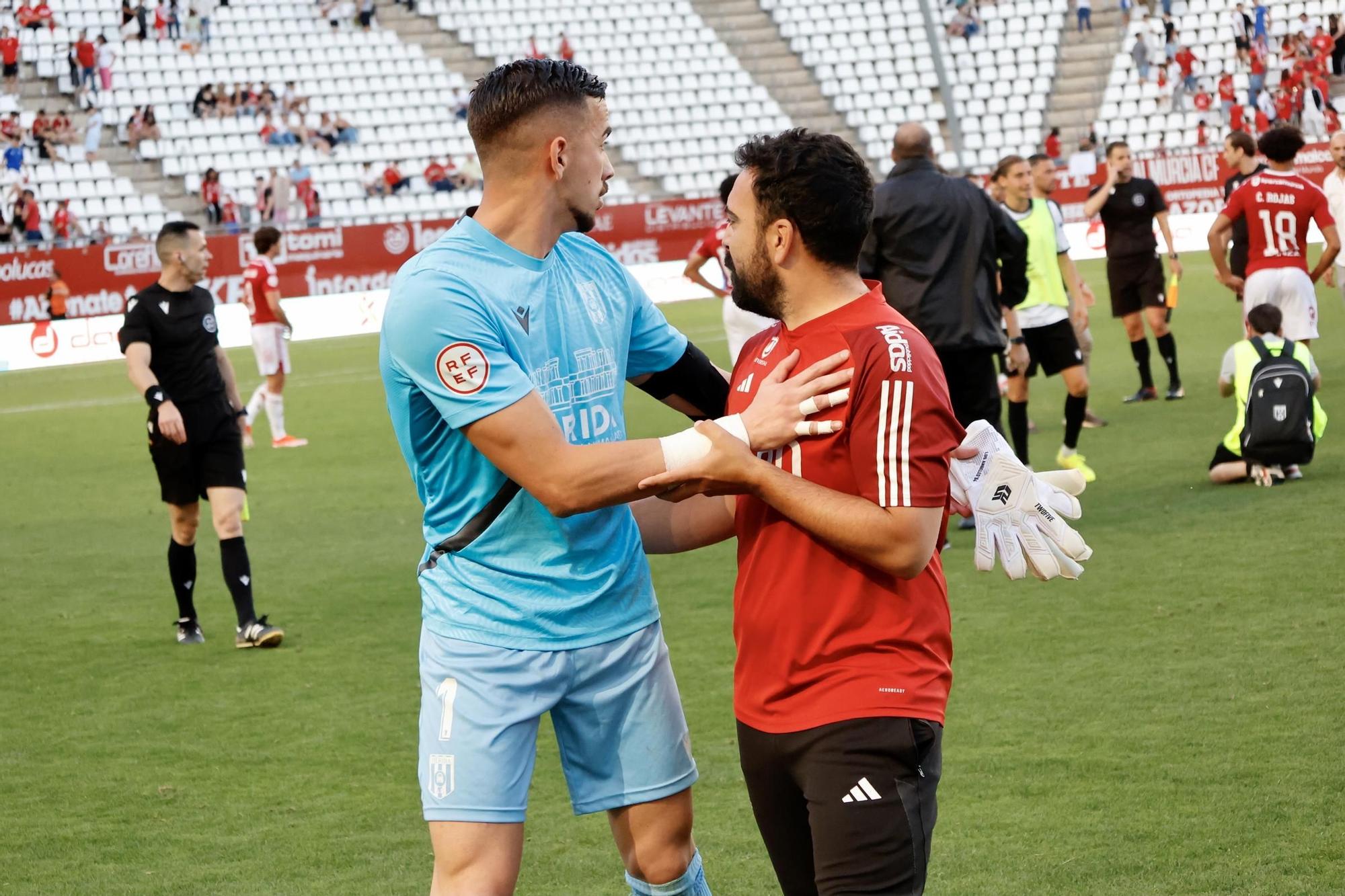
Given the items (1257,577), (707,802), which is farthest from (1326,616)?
(707,802)

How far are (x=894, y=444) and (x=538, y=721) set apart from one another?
971 millimetres

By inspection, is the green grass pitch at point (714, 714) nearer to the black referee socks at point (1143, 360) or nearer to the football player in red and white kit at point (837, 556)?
the football player in red and white kit at point (837, 556)

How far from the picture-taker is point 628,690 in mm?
3369

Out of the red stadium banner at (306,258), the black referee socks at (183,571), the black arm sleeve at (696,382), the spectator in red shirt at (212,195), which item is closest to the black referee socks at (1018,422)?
the black referee socks at (183,571)

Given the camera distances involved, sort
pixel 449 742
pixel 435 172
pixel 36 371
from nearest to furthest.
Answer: pixel 449 742, pixel 36 371, pixel 435 172

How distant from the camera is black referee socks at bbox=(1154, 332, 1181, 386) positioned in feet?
45.0

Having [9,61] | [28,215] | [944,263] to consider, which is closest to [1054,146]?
[28,215]

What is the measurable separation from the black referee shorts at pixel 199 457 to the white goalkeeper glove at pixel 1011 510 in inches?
225

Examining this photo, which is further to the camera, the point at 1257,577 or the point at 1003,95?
the point at 1003,95

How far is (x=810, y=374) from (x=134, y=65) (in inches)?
1298

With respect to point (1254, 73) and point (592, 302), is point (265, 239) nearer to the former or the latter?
point (592, 302)

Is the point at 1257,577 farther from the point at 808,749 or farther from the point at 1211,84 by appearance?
the point at 1211,84

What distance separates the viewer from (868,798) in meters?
2.79

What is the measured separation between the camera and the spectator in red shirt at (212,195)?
29.5 metres
